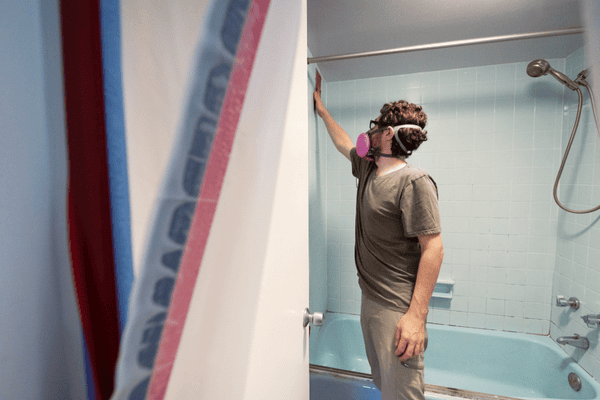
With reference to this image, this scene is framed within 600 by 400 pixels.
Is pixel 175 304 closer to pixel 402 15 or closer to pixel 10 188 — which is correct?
pixel 10 188

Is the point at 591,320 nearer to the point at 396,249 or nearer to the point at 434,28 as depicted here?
the point at 396,249

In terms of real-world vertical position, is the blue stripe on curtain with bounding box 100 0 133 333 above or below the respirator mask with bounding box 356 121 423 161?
below

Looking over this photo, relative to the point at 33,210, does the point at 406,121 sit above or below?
above

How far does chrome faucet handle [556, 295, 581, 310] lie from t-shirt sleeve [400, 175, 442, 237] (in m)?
1.08

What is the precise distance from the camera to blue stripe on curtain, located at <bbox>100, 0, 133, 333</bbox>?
0.14 m

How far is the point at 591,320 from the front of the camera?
1.13 meters

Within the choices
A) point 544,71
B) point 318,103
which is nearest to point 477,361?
point 544,71

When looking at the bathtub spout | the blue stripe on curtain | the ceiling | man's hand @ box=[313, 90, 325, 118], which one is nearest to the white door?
the blue stripe on curtain

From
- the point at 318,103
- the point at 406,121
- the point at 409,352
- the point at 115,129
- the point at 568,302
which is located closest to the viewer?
the point at 115,129

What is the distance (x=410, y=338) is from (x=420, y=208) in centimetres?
40

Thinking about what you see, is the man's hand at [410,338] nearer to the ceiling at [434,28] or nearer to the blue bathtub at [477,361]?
the blue bathtub at [477,361]

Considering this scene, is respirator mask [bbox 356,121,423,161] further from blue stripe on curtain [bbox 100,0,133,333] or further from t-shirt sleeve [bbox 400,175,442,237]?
blue stripe on curtain [bbox 100,0,133,333]

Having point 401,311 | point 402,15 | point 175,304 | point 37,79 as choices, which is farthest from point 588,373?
point 37,79

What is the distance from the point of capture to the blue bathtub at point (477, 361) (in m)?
1.25
